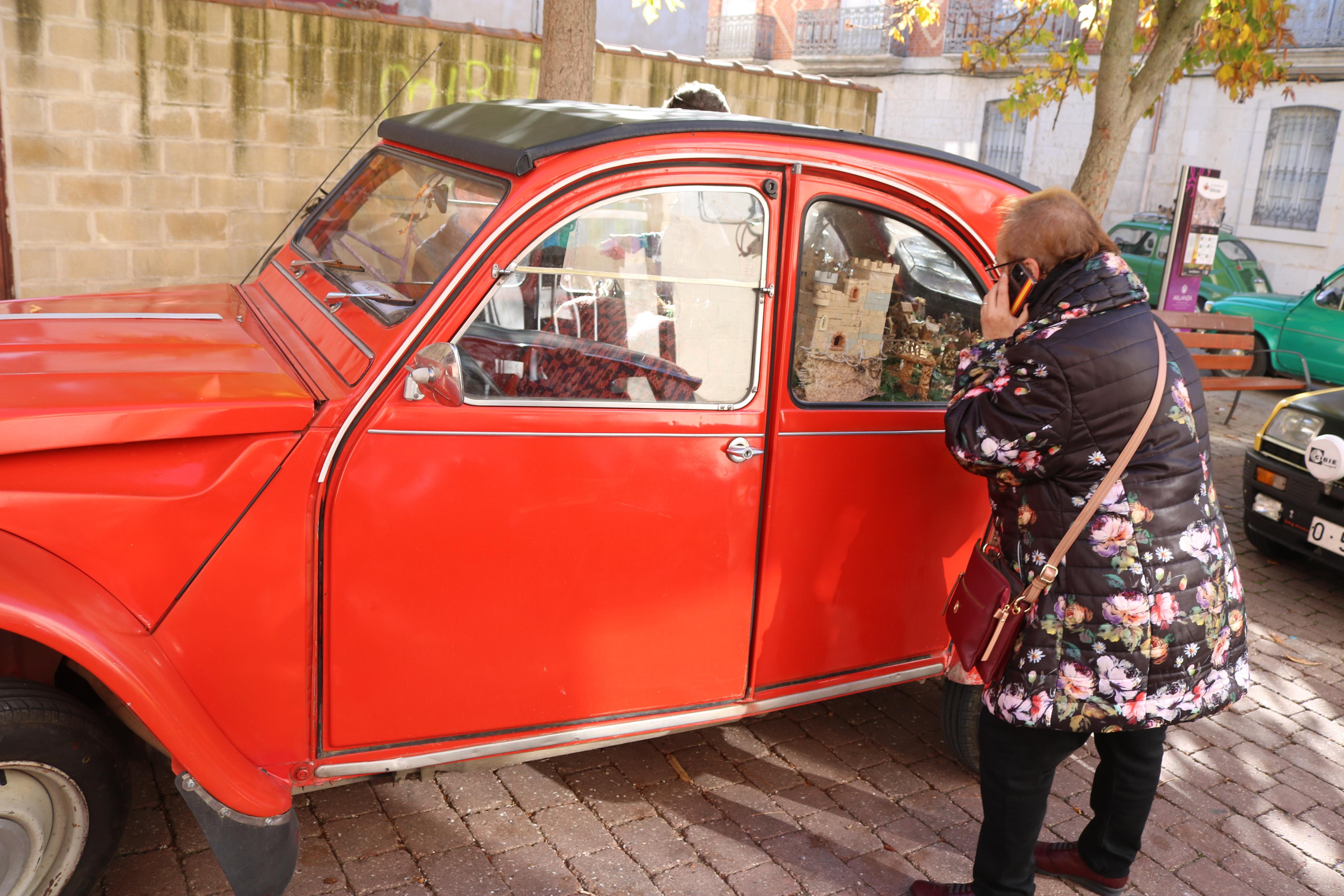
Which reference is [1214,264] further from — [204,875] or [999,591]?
[204,875]

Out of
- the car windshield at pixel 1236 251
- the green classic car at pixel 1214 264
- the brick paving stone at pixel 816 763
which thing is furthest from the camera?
the car windshield at pixel 1236 251

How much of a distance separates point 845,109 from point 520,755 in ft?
28.2

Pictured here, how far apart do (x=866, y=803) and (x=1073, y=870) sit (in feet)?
2.22

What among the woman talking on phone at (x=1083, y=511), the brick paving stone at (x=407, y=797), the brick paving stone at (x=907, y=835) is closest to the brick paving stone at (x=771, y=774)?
the brick paving stone at (x=907, y=835)

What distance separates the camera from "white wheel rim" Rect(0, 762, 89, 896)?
236cm

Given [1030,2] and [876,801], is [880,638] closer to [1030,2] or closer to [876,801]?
[876,801]

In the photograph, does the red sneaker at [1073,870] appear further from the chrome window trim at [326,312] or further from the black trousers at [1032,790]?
the chrome window trim at [326,312]

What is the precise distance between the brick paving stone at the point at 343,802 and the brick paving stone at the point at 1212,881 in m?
2.56

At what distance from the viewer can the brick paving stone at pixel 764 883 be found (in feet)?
10.1

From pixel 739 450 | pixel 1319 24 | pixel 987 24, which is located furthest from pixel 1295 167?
pixel 739 450

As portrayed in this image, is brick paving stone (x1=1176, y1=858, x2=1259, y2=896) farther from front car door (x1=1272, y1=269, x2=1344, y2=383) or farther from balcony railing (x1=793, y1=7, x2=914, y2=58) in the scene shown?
balcony railing (x1=793, y1=7, x2=914, y2=58)

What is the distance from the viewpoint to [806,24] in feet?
Answer: 89.8

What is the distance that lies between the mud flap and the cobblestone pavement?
0.36m

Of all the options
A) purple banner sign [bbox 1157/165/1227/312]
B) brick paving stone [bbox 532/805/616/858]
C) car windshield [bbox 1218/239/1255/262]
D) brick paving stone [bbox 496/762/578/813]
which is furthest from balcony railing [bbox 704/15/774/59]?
brick paving stone [bbox 532/805/616/858]
